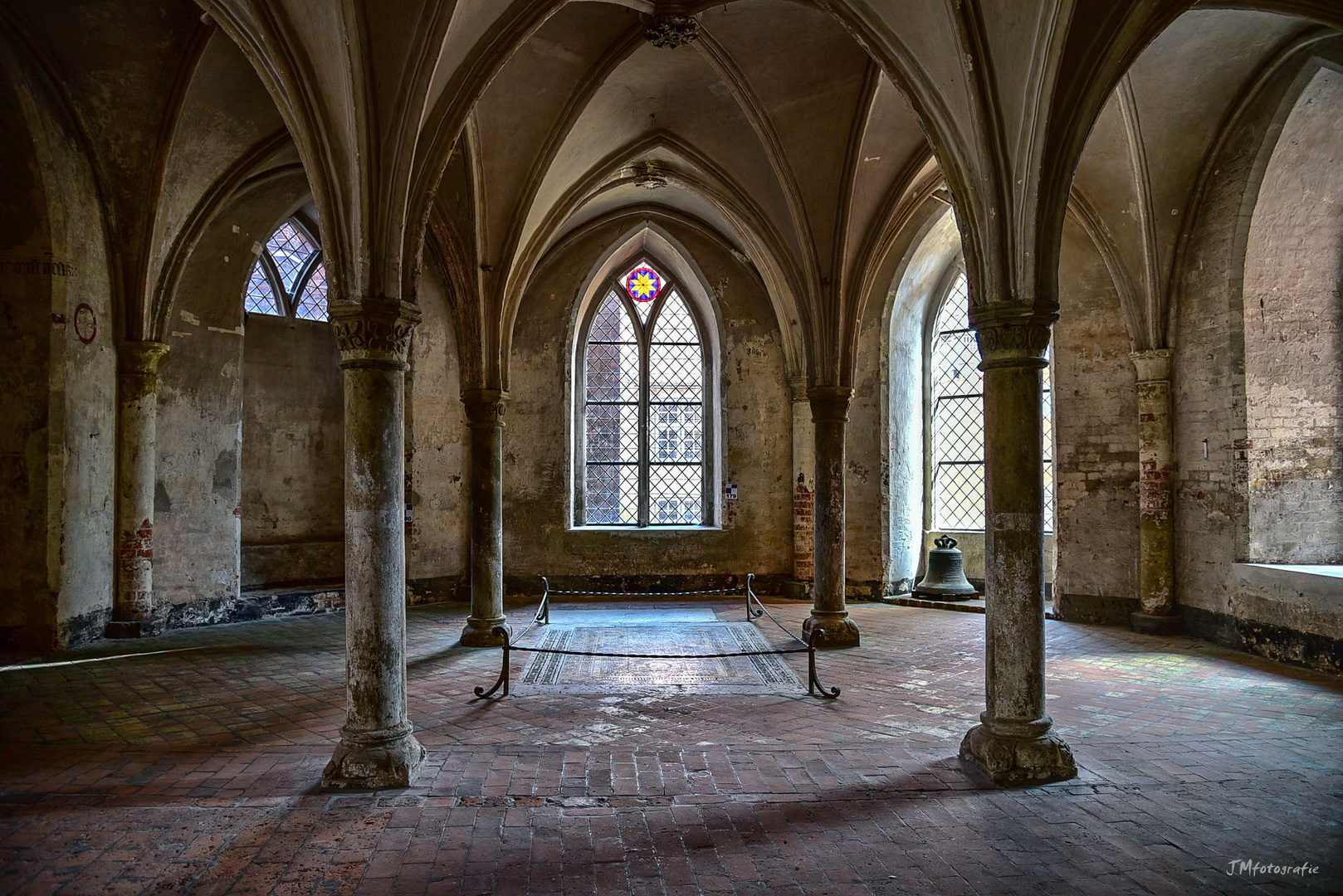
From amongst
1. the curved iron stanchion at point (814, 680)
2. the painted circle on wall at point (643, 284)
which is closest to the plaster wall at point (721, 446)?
the painted circle on wall at point (643, 284)

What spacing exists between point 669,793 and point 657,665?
3.80 meters

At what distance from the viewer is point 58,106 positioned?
9.21 meters

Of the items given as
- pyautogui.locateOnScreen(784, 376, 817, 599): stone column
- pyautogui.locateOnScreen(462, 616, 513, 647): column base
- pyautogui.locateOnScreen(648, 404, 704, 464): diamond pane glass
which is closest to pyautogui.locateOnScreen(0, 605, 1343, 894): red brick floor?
pyautogui.locateOnScreen(462, 616, 513, 647): column base

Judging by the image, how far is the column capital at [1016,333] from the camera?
5473 mm

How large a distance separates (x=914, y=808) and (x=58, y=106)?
1116cm

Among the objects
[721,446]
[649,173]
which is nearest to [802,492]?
[721,446]

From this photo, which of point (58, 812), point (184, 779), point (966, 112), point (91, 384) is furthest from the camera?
point (91, 384)

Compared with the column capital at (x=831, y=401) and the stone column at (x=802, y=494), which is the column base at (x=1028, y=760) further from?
the stone column at (x=802, y=494)

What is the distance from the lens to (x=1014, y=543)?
5469 mm

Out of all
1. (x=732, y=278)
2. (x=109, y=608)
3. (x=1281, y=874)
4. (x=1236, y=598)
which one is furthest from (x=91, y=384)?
(x=1236, y=598)

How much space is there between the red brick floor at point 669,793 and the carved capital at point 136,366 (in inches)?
152

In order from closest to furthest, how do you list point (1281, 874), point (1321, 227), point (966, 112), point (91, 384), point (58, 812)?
point (1281, 874), point (58, 812), point (966, 112), point (1321, 227), point (91, 384)

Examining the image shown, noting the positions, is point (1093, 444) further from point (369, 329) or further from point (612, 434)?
point (369, 329)

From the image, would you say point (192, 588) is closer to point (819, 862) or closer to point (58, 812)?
point (58, 812)
